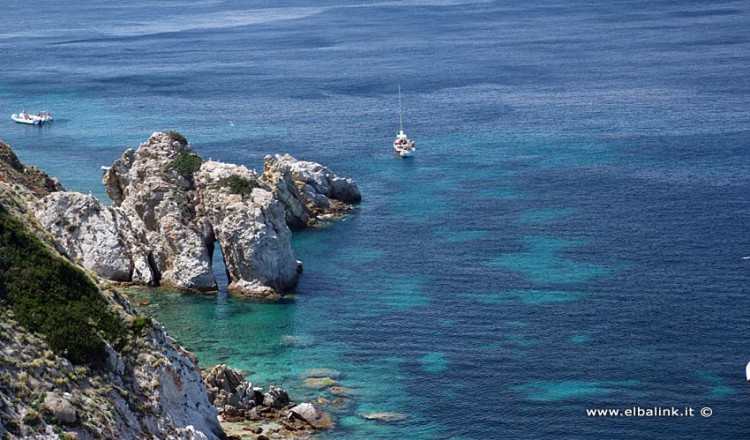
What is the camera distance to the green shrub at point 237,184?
10488 centimetres

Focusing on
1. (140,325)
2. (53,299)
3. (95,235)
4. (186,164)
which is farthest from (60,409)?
(186,164)

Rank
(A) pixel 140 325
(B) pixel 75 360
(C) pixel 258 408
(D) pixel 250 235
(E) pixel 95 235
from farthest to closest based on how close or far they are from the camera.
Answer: (D) pixel 250 235 < (E) pixel 95 235 < (C) pixel 258 408 < (A) pixel 140 325 < (B) pixel 75 360

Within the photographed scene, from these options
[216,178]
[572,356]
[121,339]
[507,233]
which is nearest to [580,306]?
[572,356]

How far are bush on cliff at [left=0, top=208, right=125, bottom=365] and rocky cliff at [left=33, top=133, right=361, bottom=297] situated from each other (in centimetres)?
3571

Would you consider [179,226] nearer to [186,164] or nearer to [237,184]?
[237,184]

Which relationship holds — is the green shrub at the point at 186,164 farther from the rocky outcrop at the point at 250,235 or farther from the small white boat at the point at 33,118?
the small white boat at the point at 33,118

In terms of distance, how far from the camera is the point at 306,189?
127 metres

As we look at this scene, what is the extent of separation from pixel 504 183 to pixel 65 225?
56.8 metres

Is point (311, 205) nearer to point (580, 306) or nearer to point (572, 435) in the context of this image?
point (580, 306)

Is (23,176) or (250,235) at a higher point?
(23,176)

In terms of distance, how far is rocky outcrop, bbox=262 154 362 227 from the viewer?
119750 mm

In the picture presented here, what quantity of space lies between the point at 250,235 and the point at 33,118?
8972 centimetres

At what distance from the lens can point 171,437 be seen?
58.4 metres

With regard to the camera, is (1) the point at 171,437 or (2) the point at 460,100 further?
(2) the point at 460,100
